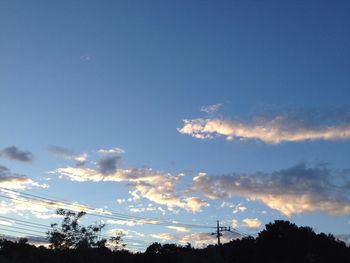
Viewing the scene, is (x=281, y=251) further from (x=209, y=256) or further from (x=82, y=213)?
(x=82, y=213)

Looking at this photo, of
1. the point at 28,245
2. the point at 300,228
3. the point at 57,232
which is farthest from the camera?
the point at 28,245

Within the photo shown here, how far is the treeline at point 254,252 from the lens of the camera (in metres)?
67.2

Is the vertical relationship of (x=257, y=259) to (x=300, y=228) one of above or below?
below

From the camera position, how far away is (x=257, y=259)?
68250 mm

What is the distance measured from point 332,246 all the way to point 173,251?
22.9 m

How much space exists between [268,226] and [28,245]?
4181 cm

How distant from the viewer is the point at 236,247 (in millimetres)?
74000

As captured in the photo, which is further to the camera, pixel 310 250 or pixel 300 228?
pixel 300 228

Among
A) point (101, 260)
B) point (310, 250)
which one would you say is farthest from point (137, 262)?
point (310, 250)

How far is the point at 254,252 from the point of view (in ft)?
228

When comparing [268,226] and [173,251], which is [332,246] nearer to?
[268,226]

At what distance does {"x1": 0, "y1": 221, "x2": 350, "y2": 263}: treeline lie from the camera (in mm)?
67250

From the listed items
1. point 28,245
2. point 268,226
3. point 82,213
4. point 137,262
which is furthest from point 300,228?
point 28,245

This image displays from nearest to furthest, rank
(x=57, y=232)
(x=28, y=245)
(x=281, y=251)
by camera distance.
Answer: (x=281, y=251) → (x=57, y=232) → (x=28, y=245)
